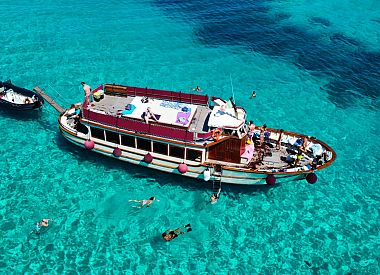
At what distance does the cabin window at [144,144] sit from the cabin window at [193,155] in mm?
3037

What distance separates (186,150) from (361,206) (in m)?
14.0

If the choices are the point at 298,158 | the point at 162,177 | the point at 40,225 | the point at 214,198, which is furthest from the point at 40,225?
the point at 298,158

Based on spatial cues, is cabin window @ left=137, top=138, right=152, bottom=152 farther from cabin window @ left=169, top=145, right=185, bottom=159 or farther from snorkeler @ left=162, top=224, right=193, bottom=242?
snorkeler @ left=162, top=224, right=193, bottom=242

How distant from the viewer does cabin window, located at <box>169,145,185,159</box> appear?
27.0 m

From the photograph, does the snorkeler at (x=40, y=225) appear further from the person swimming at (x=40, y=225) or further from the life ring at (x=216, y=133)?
the life ring at (x=216, y=133)

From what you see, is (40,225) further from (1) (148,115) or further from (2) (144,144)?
(1) (148,115)

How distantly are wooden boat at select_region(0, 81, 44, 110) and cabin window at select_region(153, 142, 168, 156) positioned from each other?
13.5m

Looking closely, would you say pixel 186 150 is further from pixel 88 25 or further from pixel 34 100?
pixel 88 25

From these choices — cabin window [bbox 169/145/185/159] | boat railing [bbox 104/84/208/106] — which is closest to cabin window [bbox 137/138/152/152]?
cabin window [bbox 169/145/185/159]

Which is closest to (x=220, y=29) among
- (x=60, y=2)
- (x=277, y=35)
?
(x=277, y=35)

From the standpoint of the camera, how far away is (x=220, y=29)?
52094 mm

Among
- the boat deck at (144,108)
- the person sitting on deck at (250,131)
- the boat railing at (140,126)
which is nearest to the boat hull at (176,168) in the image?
the boat railing at (140,126)

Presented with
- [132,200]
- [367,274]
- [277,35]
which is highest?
[277,35]

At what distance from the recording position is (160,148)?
27625 mm
